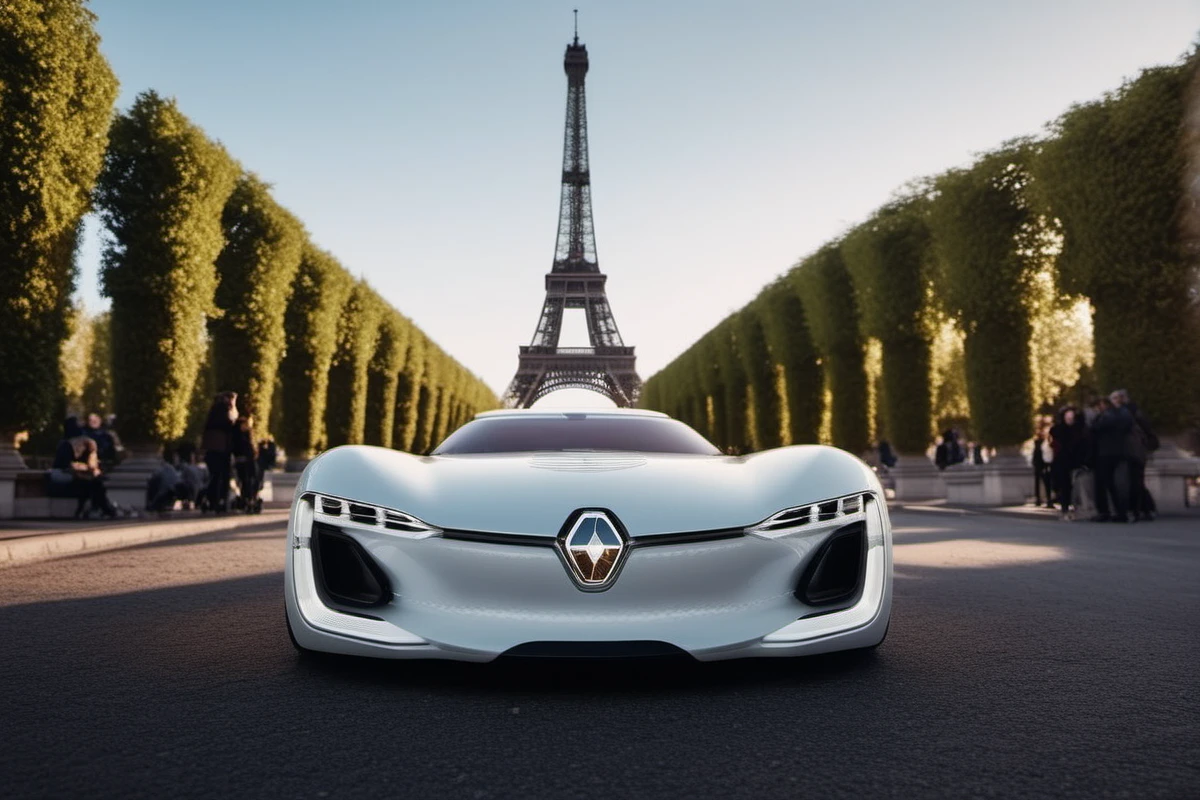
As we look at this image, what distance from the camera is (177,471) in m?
15.4

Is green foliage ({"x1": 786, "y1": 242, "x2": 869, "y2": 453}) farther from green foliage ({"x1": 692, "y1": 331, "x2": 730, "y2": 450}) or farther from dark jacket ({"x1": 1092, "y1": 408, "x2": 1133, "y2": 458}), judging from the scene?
green foliage ({"x1": 692, "y1": 331, "x2": 730, "y2": 450})

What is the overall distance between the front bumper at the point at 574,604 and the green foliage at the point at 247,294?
17.7m

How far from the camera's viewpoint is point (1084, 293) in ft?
52.8

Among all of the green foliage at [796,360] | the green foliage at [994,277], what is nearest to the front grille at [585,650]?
the green foliage at [994,277]

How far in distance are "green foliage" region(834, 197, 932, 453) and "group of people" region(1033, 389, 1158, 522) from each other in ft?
23.1

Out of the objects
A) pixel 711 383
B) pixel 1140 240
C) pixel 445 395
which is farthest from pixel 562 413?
pixel 445 395

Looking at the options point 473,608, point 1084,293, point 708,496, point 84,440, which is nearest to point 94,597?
point 473,608

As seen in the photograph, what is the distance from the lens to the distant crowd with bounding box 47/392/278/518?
13.2 metres

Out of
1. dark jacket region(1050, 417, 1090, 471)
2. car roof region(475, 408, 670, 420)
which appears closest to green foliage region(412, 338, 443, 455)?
dark jacket region(1050, 417, 1090, 471)

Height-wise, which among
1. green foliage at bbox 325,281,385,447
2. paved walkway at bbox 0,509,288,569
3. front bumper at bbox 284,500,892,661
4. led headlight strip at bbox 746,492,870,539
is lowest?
paved walkway at bbox 0,509,288,569

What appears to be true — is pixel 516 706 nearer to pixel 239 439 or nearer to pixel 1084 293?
pixel 239 439

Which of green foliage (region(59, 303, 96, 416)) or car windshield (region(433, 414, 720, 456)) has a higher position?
green foliage (region(59, 303, 96, 416))

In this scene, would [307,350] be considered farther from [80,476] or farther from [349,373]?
[80,476]

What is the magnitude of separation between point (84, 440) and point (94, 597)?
28.4ft
